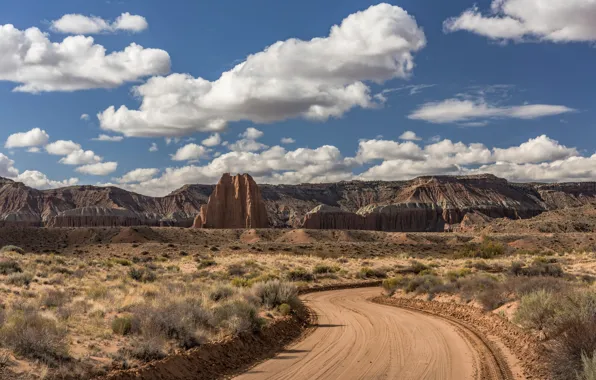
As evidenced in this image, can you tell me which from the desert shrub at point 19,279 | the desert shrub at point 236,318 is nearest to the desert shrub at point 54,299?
the desert shrub at point 236,318

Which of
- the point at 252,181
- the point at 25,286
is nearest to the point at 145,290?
the point at 25,286

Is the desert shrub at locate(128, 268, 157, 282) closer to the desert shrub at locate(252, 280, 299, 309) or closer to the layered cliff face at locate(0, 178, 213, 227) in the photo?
the desert shrub at locate(252, 280, 299, 309)

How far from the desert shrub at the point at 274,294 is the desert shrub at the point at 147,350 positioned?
7.63 metres

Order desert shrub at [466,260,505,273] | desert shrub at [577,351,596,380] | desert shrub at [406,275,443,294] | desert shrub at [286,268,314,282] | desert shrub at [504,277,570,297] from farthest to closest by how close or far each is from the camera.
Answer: desert shrub at [466,260,505,273] → desert shrub at [286,268,314,282] → desert shrub at [406,275,443,294] → desert shrub at [504,277,570,297] → desert shrub at [577,351,596,380]

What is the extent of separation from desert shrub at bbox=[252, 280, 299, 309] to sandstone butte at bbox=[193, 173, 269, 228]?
9735cm

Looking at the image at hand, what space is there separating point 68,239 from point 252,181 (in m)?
51.8

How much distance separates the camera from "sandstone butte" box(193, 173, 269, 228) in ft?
387

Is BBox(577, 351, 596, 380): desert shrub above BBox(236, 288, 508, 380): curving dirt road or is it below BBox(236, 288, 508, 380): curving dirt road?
above

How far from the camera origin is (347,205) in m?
197

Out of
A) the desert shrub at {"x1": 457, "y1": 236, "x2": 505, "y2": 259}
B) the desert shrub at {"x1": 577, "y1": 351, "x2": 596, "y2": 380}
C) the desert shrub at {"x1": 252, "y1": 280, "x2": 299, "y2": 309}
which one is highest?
the desert shrub at {"x1": 577, "y1": 351, "x2": 596, "y2": 380}

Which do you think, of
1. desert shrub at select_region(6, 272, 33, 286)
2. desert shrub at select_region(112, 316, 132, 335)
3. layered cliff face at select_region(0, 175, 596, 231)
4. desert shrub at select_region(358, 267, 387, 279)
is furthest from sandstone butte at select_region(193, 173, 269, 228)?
desert shrub at select_region(112, 316, 132, 335)

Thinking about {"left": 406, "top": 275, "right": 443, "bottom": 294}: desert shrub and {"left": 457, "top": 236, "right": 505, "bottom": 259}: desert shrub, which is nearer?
{"left": 406, "top": 275, "right": 443, "bottom": 294}: desert shrub

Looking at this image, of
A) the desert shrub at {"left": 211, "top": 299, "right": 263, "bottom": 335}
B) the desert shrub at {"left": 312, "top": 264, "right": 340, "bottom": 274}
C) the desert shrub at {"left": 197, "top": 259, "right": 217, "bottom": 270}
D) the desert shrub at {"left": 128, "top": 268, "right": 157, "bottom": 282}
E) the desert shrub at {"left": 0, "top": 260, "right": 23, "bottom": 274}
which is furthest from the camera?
the desert shrub at {"left": 197, "top": 259, "right": 217, "bottom": 270}

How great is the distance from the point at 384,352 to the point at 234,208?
109 m
